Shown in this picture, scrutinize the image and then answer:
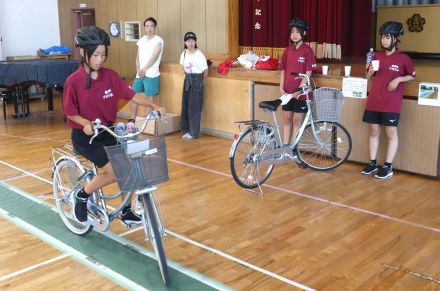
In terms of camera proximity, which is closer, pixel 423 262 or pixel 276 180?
pixel 423 262

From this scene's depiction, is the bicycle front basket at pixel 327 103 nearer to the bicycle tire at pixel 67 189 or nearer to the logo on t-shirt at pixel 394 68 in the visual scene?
the logo on t-shirt at pixel 394 68

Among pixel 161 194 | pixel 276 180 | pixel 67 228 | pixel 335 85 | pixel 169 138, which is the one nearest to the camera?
pixel 67 228

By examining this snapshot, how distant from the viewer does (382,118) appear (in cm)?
483

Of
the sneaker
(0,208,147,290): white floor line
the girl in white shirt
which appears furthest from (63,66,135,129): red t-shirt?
the girl in white shirt

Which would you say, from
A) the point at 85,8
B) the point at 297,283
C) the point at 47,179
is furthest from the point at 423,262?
the point at 85,8

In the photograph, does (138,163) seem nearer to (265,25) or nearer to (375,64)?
(375,64)

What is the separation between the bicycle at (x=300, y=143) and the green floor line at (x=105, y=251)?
1364 millimetres

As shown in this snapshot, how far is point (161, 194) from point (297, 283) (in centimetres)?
189

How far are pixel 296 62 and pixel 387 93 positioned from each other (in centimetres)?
100

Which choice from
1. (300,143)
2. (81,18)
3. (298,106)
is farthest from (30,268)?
(81,18)

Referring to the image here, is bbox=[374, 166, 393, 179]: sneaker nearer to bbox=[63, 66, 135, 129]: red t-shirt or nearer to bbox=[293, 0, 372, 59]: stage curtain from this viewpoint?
bbox=[293, 0, 372, 59]: stage curtain

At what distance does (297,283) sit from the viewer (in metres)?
2.98

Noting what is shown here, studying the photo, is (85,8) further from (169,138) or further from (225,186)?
(225,186)

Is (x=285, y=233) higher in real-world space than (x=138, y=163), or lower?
lower
